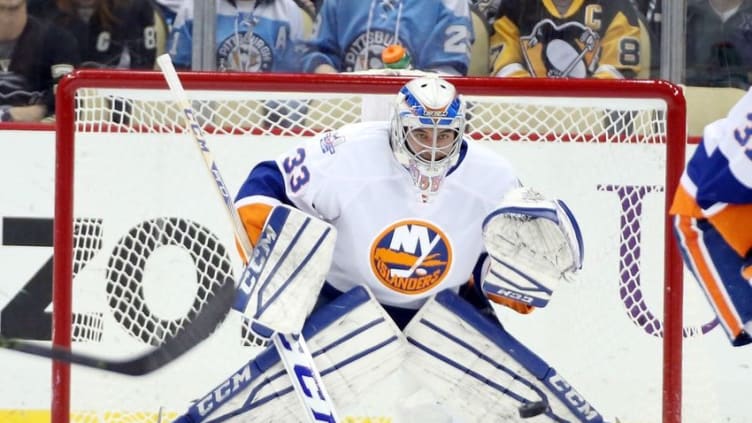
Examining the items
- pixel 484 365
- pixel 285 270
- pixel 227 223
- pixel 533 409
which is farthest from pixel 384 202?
pixel 227 223

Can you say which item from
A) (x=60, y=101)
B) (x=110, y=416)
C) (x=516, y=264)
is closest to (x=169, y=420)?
(x=110, y=416)

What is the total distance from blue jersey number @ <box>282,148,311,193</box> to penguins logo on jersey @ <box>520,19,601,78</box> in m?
1.00

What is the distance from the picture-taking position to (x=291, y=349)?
2695 millimetres

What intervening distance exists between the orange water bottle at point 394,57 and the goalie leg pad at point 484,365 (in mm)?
820

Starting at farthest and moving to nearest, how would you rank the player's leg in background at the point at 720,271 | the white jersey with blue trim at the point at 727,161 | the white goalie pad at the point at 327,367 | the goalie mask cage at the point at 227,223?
the goalie mask cage at the point at 227,223
the white goalie pad at the point at 327,367
the player's leg in background at the point at 720,271
the white jersey with blue trim at the point at 727,161

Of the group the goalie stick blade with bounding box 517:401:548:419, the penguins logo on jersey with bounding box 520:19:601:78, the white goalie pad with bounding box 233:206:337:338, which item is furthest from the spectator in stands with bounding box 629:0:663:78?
the white goalie pad with bounding box 233:206:337:338

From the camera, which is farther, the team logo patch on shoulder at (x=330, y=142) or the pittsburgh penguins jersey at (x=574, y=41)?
the pittsburgh penguins jersey at (x=574, y=41)

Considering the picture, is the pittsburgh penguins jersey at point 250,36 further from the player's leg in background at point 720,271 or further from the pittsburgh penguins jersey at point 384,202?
the player's leg in background at point 720,271

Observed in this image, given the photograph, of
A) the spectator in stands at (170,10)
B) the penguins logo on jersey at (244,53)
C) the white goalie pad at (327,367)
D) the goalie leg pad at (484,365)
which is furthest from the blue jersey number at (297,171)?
the spectator in stands at (170,10)

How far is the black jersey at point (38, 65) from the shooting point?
359 centimetres

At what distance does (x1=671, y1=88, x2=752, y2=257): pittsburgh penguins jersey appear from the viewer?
1.92m

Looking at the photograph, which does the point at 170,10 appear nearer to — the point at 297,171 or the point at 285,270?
the point at 297,171

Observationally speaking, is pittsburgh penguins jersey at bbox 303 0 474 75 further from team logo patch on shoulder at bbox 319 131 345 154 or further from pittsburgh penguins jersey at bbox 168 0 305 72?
team logo patch on shoulder at bbox 319 131 345 154

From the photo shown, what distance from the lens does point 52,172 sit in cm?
354
